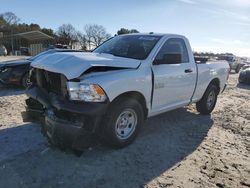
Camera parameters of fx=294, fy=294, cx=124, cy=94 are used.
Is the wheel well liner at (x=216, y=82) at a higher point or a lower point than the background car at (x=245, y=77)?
higher

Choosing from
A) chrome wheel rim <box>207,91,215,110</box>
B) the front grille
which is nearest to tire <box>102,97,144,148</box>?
the front grille

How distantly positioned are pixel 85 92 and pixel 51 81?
2.82 feet

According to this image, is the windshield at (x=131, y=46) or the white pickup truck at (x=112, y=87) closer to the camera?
the white pickup truck at (x=112, y=87)

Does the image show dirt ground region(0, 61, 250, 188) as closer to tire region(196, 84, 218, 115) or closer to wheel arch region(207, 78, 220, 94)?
tire region(196, 84, 218, 115)

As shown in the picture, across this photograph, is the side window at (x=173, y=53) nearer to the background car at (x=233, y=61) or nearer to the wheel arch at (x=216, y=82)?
the wheel arch at (x=216, y=82)

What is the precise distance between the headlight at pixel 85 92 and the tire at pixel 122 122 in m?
0.35

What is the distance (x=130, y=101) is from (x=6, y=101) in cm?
475

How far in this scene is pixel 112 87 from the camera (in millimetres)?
4293

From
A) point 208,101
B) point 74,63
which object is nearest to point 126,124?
point 74,63

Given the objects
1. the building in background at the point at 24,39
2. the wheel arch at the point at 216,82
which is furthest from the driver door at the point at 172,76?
the building in background at the point at 24,39

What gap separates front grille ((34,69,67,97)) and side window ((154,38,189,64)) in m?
1.74

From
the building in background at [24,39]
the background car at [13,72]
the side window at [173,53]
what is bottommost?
the background car at [13,72]

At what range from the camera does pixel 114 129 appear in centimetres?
448

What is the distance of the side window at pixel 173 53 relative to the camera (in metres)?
5.42
